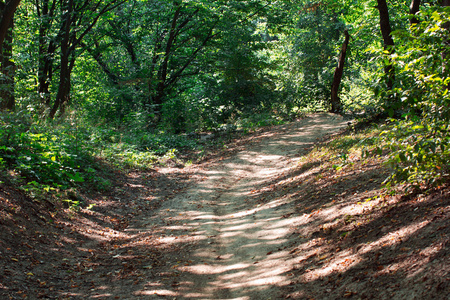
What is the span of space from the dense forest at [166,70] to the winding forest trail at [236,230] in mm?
2811

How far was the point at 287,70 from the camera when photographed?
24375 millimetres

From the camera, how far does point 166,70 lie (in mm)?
20953

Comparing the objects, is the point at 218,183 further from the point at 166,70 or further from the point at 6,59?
the point at 166,70

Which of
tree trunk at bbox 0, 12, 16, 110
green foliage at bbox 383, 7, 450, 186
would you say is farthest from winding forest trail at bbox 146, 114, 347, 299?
tree trunk at bbox 0, 12, 16, 110

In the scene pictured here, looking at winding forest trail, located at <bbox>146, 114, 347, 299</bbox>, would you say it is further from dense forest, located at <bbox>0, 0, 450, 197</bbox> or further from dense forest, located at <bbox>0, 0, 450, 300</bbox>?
dense forest, located at <bbox>0, 0, 450, 197</bbox>

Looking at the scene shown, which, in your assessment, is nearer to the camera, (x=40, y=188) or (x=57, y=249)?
(x=57, y=249)

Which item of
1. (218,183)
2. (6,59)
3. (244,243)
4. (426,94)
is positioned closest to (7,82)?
(6,59)

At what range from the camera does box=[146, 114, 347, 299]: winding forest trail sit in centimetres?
484

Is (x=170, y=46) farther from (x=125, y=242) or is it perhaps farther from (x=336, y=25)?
(x=125, y=242)

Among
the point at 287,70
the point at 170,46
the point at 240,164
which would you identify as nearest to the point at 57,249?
the point at 240,164

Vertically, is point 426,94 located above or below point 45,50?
below

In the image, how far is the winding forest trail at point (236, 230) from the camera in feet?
15.9

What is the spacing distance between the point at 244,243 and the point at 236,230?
708 mm

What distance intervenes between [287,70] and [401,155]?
21107mm
